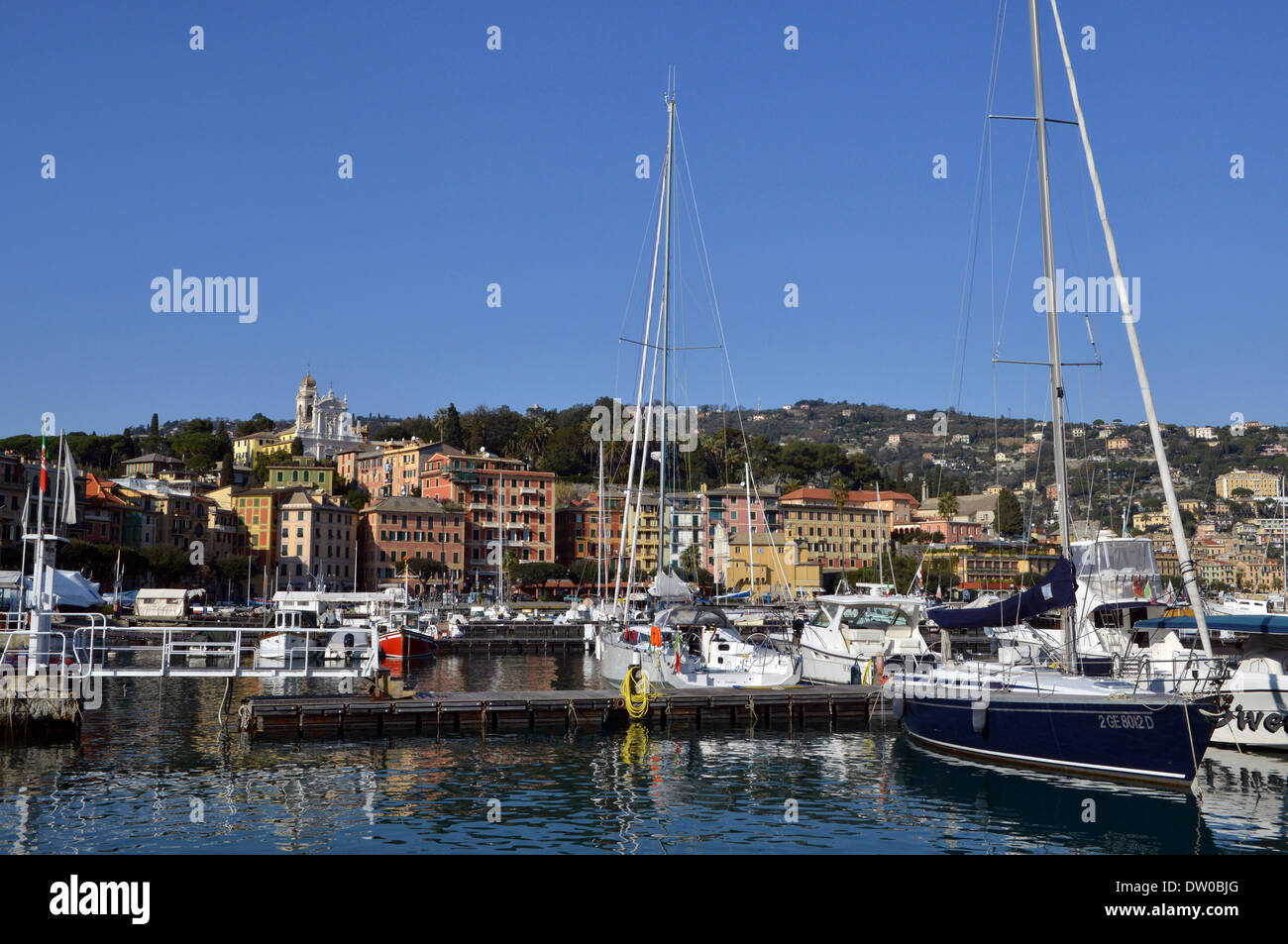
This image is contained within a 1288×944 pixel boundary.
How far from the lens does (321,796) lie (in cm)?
2262

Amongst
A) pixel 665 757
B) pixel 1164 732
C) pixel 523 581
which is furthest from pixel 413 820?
pixel 523 581

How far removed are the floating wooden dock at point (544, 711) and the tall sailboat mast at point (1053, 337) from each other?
27.7 feet

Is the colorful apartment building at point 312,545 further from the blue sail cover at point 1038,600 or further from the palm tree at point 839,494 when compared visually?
the blue sail cover at point 1038,600

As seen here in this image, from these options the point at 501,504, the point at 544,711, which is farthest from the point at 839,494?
the point at 544,711

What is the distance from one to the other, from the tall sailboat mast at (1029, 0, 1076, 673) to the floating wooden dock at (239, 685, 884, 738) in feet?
27.7

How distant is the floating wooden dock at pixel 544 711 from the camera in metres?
30.9

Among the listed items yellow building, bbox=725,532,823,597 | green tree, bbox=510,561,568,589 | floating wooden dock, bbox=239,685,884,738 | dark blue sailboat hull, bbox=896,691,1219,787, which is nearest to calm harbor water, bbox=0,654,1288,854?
dark blue sailboat hull, bbox=896,691,1219,787

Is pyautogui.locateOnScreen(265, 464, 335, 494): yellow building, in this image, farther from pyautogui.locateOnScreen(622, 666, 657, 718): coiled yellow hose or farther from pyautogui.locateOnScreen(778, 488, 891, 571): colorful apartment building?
pyautogui.locateOnScreen(622, 666, 657, 718): coiled yellow hose

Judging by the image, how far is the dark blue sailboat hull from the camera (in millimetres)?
22547

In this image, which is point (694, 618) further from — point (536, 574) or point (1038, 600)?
point (536, 574)

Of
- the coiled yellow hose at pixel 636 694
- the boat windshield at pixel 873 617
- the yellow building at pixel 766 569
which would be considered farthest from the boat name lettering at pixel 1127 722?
the yellow building at pixel 766 569

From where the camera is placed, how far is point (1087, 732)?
23906 mm

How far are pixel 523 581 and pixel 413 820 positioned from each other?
116559mm
